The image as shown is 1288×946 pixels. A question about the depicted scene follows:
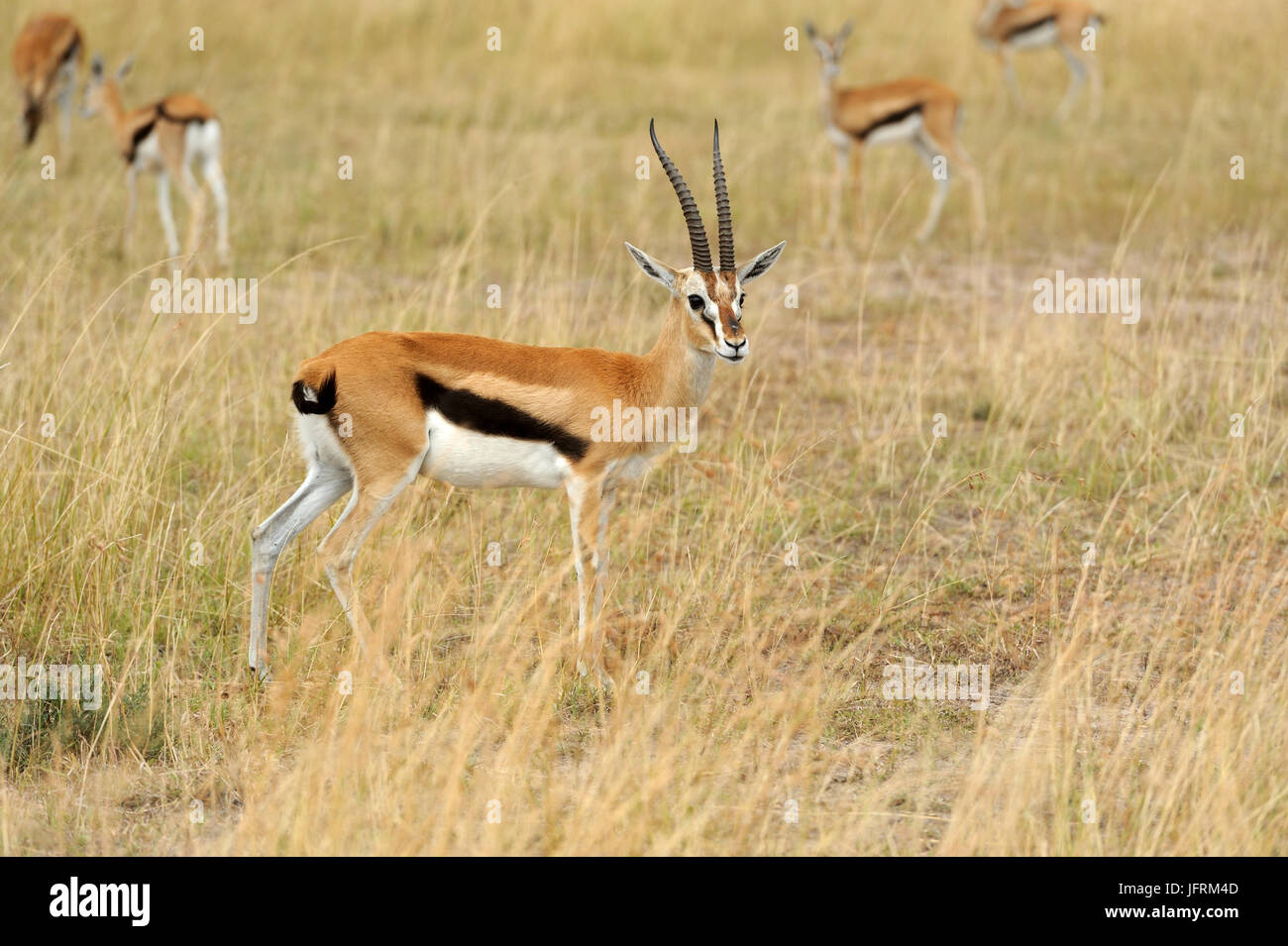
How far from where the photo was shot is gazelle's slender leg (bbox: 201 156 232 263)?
9797mm

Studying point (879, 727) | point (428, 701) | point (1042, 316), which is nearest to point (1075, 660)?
point (879, 727)

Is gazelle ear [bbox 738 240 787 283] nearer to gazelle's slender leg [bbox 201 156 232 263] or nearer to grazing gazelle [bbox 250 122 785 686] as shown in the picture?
grazing gazelle [bbox 250 122 785 686]

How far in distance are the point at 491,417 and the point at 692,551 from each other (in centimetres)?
137

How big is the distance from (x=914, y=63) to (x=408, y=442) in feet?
40.0

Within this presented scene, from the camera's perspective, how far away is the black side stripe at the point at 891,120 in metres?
11.6

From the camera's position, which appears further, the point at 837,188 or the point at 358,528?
the point at 837,188

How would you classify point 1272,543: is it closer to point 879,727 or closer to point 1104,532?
point 1104,532

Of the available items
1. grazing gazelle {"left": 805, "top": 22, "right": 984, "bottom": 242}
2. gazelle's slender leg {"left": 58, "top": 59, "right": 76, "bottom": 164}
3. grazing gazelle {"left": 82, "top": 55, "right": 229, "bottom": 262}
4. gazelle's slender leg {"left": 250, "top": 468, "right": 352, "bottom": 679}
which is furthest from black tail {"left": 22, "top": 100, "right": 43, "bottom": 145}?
gazelle's slender leg {"left": 250, "top": 468, "right": 352, "bottom": 679}

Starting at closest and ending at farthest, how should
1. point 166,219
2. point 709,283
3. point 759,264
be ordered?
1. point 709,283
2. point 759,264
3. point 166,219

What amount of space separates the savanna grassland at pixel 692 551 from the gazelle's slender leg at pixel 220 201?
114 millimetres

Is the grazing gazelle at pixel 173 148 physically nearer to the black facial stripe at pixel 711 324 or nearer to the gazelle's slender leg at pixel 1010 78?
the black facial stripe at pixel 711 324

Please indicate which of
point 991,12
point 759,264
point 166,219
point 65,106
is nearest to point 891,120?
point 991,12

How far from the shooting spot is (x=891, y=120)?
462 inches

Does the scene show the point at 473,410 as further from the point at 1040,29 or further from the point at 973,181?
the point at 1040,29
